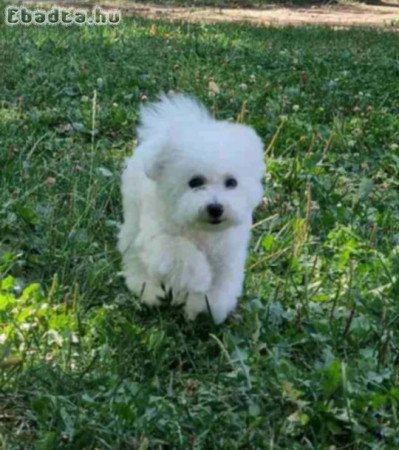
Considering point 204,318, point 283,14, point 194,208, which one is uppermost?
point 194,208

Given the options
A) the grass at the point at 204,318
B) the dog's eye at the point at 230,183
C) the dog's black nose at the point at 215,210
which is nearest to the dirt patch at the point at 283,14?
the grass at the point at 204,318

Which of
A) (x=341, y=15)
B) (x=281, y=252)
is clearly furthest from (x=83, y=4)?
(x=281, y=252)

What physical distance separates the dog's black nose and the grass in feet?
1.46

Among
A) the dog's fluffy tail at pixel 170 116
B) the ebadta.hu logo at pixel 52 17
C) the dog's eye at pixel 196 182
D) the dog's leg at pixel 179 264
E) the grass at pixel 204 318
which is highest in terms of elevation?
the dog's fluffy tail at pixel 170 116

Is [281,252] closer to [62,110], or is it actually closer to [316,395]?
[316,395]

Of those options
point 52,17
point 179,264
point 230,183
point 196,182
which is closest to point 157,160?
point 196,182

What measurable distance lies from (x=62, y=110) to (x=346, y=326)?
12.5ft

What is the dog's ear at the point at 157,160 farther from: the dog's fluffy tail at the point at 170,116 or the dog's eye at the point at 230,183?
the dog's eye at the point at 230,183

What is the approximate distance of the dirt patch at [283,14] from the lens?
60.5 ft

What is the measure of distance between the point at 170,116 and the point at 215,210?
655 mm

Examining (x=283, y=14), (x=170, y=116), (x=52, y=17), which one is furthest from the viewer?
(x=283, y=14)

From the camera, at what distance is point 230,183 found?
3527 mm

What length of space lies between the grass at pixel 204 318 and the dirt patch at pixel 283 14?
10590mm

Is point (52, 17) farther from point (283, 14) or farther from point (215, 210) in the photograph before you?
point (215, 210)
